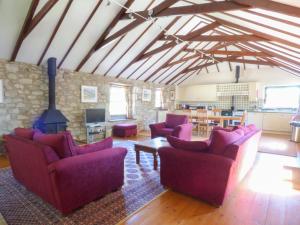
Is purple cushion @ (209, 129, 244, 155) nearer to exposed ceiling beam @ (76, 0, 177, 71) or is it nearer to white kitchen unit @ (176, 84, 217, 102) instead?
exposed ceiling beam @ (76, 0, 177, 71)

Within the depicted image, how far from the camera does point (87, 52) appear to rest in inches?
209

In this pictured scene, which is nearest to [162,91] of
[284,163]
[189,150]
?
[284,163]

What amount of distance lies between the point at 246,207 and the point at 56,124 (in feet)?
15.1

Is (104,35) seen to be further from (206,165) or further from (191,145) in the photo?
(206,165)

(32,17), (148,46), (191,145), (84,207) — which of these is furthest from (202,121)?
(32,17)

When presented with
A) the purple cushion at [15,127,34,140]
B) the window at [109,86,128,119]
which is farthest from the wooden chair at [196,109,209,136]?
the purple cushion at [15,127,34,140]

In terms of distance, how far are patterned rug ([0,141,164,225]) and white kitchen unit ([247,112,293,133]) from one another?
261 inches

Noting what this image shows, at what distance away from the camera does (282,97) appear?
316 inches

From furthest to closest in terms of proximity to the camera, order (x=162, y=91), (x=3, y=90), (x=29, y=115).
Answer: (x=162, y=91), (x=29, y=115), (x=3, y=90)

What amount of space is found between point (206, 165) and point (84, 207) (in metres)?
1.54

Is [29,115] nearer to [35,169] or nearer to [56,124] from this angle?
[56,124]

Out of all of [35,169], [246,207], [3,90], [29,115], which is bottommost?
[246,207]

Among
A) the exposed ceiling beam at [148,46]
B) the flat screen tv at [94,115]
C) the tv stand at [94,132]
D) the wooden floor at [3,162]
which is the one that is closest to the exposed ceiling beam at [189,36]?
the exposed ceiling beam at [148,46]

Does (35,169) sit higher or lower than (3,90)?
lower
